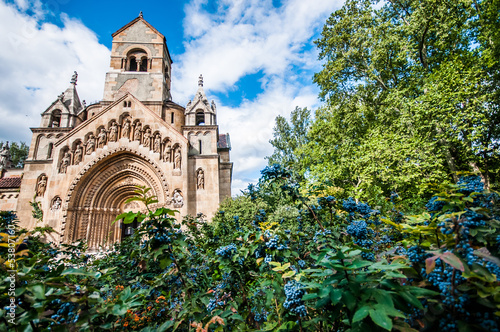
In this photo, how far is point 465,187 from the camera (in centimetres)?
167

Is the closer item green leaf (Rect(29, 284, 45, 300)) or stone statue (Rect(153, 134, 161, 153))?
green leaf (Rect(29, 284, 45, 300))

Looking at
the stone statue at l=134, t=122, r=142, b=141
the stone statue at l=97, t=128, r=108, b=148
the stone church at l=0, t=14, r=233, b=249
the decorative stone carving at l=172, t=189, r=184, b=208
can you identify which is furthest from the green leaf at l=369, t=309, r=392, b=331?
the stone statue at l=97, t=128, r=108, b=148

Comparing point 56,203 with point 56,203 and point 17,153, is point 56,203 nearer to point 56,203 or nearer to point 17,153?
point 56,203

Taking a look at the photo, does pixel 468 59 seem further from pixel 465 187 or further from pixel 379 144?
pixel 465 187

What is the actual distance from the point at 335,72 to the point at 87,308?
16.0 meters

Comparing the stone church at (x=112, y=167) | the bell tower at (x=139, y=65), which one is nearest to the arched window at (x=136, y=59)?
the bell tower at (x=139, y=65)

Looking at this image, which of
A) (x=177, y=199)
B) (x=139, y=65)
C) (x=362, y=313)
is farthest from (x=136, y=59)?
(x=362, y=313)

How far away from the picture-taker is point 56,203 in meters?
13.9

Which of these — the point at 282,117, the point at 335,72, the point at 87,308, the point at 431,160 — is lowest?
the point at 87,308

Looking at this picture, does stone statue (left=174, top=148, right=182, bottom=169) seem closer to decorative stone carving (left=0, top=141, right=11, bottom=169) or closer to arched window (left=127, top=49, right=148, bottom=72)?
arched window (left=127, top=49, right=148, bottom=72)

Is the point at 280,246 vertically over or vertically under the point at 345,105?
under

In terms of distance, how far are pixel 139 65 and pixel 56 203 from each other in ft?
40.5

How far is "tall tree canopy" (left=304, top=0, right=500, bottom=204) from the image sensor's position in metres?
9.61

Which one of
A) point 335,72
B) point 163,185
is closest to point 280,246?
point 163,185
